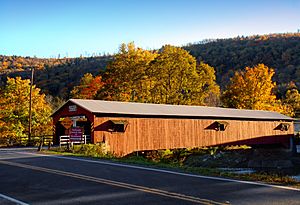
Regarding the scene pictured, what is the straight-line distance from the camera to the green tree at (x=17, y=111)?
33.6m

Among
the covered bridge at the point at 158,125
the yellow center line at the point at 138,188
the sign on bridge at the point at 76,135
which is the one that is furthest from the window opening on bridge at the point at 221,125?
the yellow center line at the point at 138,188

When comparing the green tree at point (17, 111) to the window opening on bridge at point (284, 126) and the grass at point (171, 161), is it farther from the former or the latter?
the window opening on bridge at point (284, 126)

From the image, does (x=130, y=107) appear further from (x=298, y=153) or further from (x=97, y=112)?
(x=298, y=153)

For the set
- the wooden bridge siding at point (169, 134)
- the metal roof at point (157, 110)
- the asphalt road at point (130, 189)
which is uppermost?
the metal roof at point (157, 110)

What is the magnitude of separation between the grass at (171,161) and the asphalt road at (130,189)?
2.80ft

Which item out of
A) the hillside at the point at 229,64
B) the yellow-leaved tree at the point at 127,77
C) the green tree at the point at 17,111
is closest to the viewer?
the green tree at the point at 17,111

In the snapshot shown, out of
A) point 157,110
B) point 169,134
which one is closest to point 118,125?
point 157,110

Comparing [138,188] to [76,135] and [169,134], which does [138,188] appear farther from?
[169,134]

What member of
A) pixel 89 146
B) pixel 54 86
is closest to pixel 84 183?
pixel 89 146

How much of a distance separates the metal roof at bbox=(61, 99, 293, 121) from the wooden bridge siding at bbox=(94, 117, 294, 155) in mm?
575

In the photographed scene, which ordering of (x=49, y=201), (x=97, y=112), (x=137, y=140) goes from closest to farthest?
(x=49, y=201), (x=97, y=112), (x=137, y=140)

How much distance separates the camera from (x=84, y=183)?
9391 millimetres

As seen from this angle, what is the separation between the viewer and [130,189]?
8.46 metres

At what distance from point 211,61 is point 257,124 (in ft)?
214
